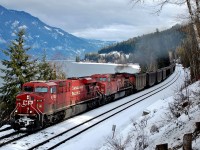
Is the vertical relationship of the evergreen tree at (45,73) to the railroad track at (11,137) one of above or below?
above

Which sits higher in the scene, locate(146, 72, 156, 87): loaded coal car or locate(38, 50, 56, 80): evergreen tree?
locate(38, 50, 56, 80): evergreen tree

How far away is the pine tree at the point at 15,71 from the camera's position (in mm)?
35688

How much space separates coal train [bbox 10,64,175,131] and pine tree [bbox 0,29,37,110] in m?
8.69

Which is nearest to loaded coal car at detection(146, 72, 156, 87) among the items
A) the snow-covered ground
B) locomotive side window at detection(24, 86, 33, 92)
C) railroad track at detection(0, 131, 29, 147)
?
the snow-covered ground

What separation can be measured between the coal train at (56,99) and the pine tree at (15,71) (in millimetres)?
8686

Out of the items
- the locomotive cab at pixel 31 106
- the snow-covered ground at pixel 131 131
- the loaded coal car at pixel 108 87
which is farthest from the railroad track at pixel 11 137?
the loaded coal car at pixel 108 87

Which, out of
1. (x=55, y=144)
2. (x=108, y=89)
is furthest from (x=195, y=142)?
(x=108, y=89)

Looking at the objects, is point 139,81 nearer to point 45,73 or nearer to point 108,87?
point 108,87

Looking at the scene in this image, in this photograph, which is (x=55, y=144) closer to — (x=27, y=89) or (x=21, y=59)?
(x=27, y=89)

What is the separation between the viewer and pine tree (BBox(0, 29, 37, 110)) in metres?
35.7

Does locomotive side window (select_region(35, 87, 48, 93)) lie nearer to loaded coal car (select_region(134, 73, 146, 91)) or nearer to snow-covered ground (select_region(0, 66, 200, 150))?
snow-covered ground (select_region(0, 66, 200, 150))

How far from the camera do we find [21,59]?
120 ft

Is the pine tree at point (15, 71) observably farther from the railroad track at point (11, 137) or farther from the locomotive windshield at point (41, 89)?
the railroad track at point (11, 137)

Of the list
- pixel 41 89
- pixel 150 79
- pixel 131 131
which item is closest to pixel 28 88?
pixel 41 89
